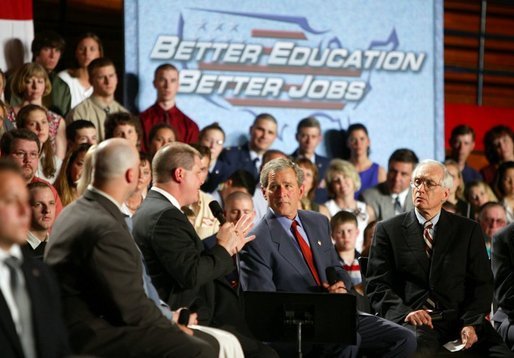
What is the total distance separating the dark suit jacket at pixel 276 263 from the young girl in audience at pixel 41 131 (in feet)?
6.67

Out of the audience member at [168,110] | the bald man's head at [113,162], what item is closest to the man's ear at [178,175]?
the bald man's head at [113,162]

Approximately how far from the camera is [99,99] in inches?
313

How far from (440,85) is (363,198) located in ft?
6.55

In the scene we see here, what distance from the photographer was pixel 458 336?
5.55m

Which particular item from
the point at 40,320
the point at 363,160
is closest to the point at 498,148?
the point at 363,160

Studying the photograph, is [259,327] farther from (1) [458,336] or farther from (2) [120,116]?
(2) [120,116]

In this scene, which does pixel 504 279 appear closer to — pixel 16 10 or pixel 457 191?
pixel 457 191

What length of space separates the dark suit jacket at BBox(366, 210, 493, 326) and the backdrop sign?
3564 mm

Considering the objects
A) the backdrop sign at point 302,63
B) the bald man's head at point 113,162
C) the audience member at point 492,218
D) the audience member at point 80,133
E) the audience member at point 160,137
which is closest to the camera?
the bald man's head at point 113,162

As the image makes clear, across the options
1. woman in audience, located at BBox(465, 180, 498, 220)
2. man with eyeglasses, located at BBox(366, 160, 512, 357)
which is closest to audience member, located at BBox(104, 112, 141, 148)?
man with eyeglasses, located at BBox(366, 160, 512, 357)

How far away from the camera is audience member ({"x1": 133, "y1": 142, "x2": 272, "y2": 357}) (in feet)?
15.0

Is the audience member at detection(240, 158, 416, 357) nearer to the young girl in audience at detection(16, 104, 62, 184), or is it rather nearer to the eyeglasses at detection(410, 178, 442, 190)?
the eyeglasses at detection(410, 178, 442, 190)

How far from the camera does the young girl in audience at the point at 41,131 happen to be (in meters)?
7.02

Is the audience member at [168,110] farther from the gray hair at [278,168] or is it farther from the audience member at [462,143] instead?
the gray hair at [278,168]
